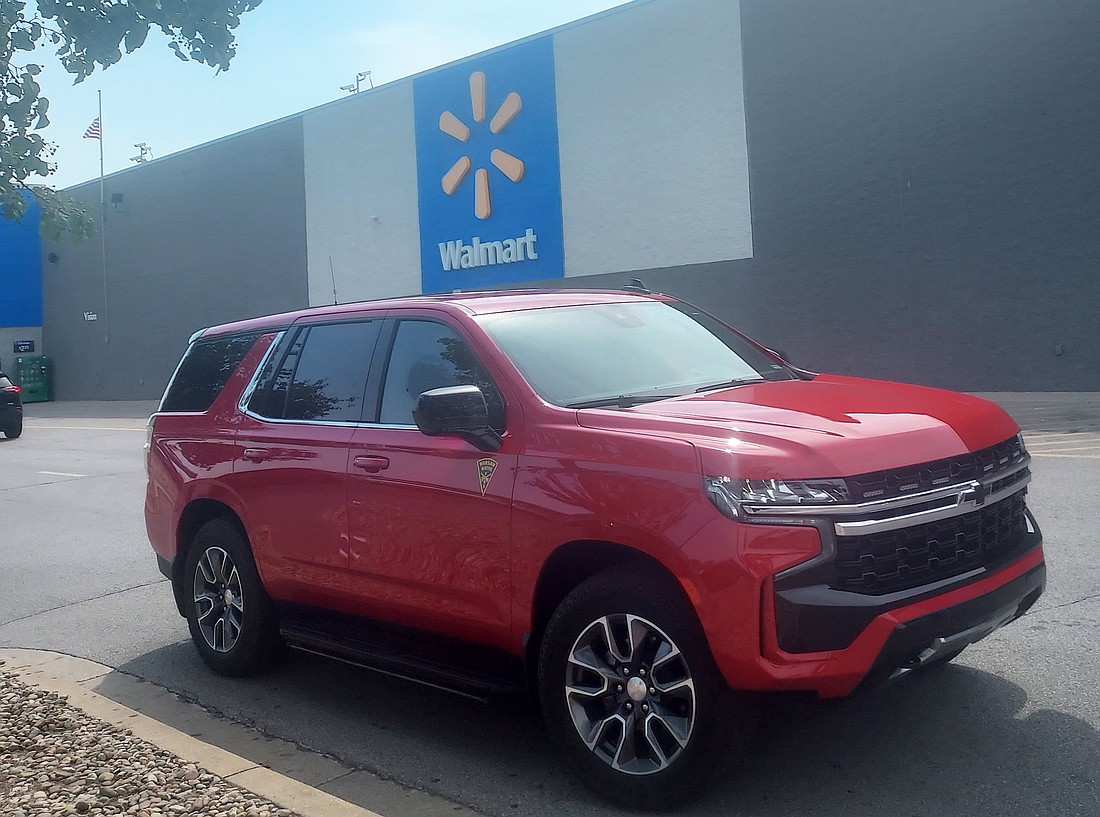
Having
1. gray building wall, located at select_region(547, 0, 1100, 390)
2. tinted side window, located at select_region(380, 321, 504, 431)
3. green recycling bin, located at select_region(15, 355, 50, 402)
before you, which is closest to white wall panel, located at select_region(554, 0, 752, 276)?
gray building wall, located at select_region(547, 0, 1100, 390)

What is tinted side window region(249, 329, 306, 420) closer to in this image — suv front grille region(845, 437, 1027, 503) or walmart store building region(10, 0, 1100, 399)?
suv front grille region(845, 437, 1027, 503)

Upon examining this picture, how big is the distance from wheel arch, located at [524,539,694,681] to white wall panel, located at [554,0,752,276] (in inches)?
844

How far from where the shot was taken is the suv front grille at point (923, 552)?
3668 millimetres

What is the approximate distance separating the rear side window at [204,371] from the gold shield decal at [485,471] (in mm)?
2309

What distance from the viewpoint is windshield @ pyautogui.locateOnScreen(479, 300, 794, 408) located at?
468 centimetres

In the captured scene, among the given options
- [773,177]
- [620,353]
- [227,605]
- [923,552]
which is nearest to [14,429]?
[773,177]

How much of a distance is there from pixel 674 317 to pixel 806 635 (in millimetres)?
2342

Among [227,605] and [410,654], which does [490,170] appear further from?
[410,654]

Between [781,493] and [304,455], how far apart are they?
103 inches

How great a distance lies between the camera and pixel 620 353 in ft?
16.5

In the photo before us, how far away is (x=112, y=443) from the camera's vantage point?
21953mm

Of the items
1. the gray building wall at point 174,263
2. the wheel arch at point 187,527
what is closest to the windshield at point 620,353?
the wheel arch at point 187,527

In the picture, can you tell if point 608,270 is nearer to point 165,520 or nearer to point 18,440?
point 18,440

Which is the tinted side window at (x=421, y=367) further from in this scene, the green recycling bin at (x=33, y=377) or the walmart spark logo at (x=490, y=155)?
the green recycling bin at (x=33, y=377)
